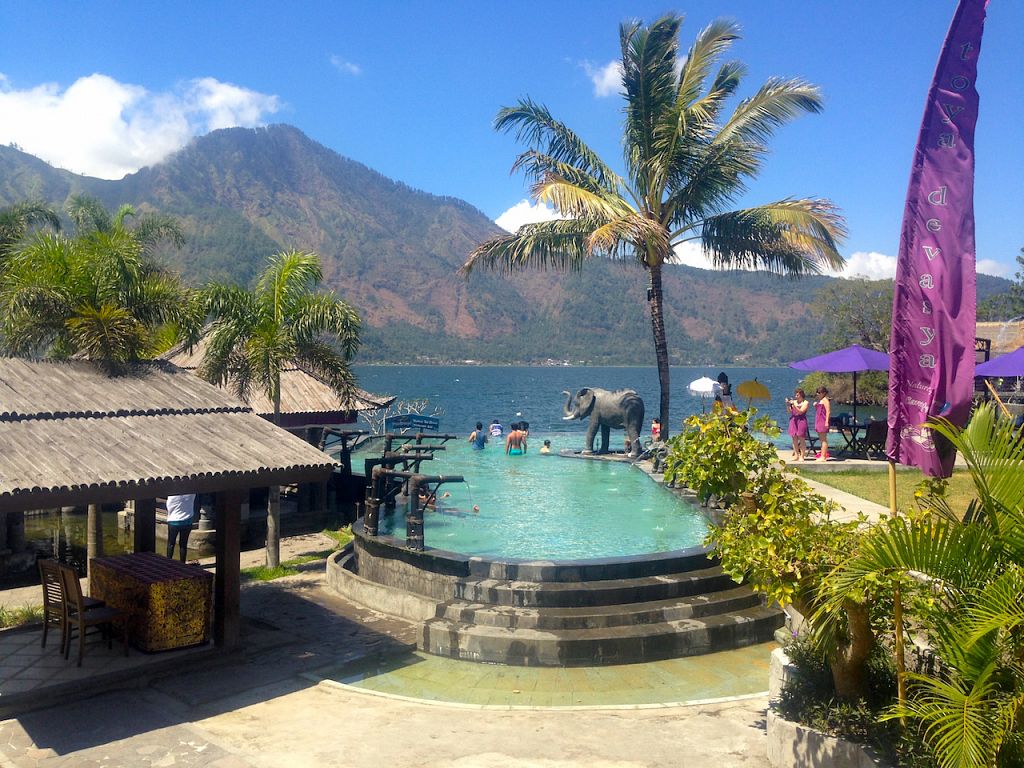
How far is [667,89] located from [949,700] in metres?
17.1

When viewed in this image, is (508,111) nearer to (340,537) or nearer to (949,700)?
(340,537)

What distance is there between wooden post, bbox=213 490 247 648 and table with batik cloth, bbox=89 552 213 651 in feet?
0.47

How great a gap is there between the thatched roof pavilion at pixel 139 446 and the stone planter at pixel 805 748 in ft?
15.8

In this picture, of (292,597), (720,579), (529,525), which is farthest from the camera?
(529,525)

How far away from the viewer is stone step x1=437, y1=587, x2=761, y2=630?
30.6 ft

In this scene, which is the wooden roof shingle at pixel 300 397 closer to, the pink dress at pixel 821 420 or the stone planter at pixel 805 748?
the pink dress at pixel 821 420

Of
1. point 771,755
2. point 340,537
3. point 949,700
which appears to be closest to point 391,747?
point 771,755

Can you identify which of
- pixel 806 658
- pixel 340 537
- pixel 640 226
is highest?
pixel 640 226

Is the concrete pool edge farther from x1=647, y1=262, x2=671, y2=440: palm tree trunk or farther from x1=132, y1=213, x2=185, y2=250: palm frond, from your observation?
x1=132, y1=213, x2=185, y2=250: palm frond

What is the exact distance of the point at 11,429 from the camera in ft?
25.0

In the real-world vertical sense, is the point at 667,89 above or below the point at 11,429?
above

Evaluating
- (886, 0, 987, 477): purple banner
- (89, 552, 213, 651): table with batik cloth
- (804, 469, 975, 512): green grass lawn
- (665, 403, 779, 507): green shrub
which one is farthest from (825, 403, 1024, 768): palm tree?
(804, 469, 975, 512): green grass lawn

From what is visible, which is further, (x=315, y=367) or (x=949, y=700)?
(x=315, y=367)

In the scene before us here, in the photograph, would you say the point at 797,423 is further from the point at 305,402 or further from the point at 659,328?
the point at 305,402
